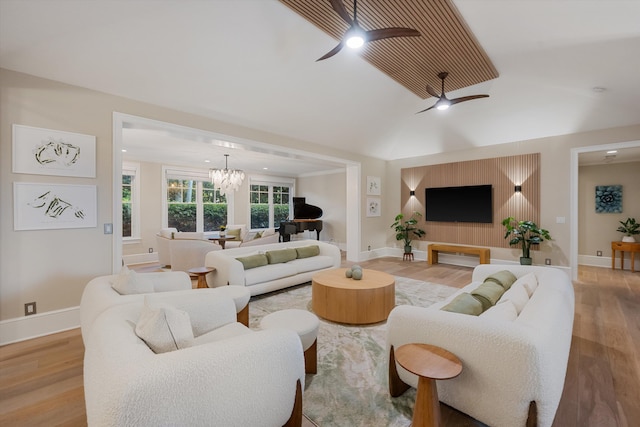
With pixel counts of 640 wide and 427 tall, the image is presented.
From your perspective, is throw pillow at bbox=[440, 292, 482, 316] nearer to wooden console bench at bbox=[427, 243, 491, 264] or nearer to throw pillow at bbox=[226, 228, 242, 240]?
wooden console bench at bbox=[427, 243, 491, 264]

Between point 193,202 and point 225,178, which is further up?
point 225,178

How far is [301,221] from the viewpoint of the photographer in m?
8.56

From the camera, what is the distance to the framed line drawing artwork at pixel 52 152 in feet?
9.23

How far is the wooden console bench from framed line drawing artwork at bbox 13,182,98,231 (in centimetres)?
641

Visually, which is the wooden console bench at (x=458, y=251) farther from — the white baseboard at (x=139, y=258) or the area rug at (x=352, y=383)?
the white baseboard at (x=139, y=258)

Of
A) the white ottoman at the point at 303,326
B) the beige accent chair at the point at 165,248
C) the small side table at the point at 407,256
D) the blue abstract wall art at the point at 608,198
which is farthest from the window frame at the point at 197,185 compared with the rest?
the blue abstract wall art at the point at 608,198

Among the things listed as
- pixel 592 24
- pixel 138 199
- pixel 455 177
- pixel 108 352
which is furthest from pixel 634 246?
pixel 138 199

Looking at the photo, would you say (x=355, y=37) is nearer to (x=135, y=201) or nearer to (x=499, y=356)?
(x=499, y=356)

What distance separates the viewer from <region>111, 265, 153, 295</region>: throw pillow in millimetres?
2211

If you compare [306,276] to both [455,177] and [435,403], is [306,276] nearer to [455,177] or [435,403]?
[435,403]

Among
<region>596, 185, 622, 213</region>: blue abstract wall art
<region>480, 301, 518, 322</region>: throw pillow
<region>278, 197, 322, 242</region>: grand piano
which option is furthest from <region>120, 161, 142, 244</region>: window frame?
<region>596, 185, 622, 213</region>: blue abstract wall art

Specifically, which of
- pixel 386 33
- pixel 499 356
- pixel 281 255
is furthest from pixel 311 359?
pixel 386 33

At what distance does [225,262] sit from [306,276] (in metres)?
1.40

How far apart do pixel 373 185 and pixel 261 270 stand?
4302 millimetres
